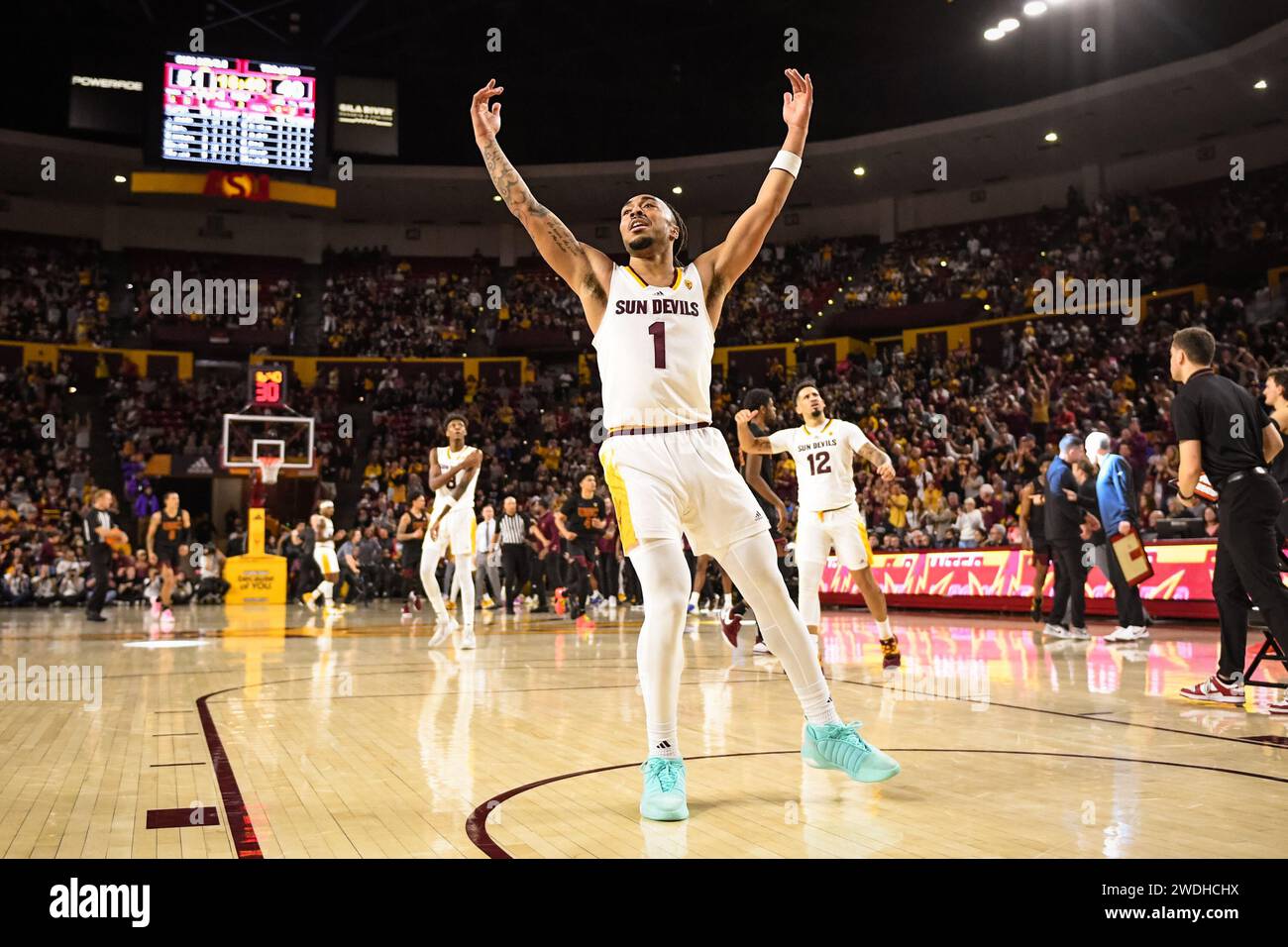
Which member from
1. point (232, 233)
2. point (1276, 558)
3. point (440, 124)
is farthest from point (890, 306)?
point (1276, 558)

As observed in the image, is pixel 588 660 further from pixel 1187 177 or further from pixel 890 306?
pixel 1187 177

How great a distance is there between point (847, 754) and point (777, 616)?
553mm

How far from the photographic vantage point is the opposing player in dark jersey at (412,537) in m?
16.9

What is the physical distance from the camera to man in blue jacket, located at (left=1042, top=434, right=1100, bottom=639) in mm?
10805

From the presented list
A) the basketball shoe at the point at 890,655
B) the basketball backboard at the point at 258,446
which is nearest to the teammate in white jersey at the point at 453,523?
the basketball shoe at the point at 890,655

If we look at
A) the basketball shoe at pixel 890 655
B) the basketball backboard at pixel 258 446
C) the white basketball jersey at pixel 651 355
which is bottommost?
the basketball shoe at pixel 890 655

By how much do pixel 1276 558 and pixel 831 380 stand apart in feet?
76.7

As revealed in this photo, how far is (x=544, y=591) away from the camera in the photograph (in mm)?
18359

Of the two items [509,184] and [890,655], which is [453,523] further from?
[509,184]

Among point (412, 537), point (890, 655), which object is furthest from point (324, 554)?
point (890, 655)

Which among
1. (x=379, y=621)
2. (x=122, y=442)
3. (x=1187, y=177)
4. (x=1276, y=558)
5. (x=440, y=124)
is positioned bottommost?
(x=379, y=621)

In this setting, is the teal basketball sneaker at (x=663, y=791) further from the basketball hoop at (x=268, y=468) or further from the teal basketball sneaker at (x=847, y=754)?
the basketball hoop at (x=268, y=468)

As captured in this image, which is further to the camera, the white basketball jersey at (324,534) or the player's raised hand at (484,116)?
the white basketball jersey at (324,534)

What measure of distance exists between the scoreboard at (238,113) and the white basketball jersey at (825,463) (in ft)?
53.3
